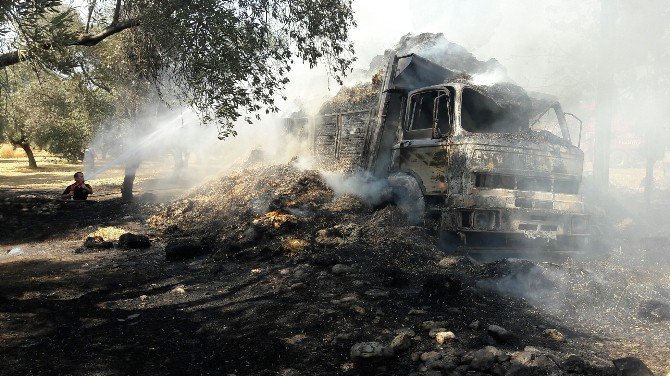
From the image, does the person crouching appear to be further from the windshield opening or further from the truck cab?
the windshield opening

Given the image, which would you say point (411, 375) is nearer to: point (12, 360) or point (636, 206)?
point (12, 360)

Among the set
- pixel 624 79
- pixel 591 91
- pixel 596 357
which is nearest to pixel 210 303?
pixel 596 357

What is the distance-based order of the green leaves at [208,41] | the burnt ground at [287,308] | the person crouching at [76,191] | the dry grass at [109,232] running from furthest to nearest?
1. the person crouching at [76,191]
2. the dry grass at [109,232]
3. the green leaves at [208,41]
4. the burnt ground at [287,308]

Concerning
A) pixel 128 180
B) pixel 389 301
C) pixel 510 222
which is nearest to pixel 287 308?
pixel 389 301

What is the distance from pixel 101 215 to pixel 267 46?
24.2 feet

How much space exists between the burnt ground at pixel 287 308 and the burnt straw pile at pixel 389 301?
2 cm

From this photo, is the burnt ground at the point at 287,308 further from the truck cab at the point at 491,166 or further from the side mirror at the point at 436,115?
the side mirror at the point at 436,115

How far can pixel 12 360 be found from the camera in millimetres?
3592

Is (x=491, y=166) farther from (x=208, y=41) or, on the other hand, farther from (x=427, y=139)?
(x=208, y=41)

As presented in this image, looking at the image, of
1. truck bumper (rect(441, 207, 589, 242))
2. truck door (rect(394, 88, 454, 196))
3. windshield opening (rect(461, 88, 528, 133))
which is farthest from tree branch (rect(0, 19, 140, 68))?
truck bumper (rect(441, 207, 589, 242))

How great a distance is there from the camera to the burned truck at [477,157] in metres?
6.12

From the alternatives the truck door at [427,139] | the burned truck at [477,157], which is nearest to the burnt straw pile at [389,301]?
the burned truck at [477,157]

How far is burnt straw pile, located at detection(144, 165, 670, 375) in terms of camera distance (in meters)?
3.40

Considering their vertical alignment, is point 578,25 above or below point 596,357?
above
